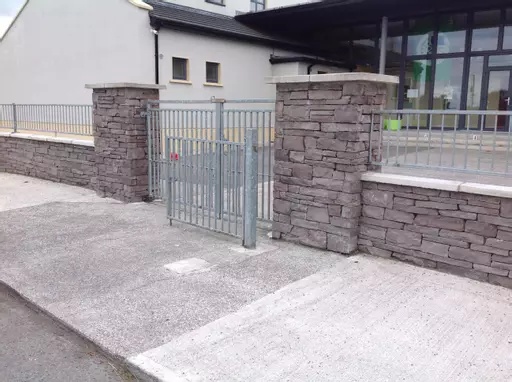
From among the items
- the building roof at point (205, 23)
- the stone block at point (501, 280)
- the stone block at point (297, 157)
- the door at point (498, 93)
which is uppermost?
the building roof at point (205, 23)

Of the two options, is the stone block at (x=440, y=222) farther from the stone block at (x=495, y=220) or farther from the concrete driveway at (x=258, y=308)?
the concrete driveway at (x=258, y=308)

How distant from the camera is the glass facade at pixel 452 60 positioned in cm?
1477

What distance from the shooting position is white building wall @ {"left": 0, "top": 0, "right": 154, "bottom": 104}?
555 inches

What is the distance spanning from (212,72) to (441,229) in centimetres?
1272

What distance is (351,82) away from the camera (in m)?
5.05

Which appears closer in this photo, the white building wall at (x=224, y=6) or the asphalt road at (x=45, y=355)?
the asphalt road at (x=45, y=355)

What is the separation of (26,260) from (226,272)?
2307mm

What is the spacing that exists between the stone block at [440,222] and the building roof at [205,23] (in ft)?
37.2

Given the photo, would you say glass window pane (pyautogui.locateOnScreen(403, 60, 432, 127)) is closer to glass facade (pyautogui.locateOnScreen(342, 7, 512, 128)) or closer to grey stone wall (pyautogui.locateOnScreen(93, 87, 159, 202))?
glass facade (pyautogui.locateOnScreen(342, 7, 512, 128))

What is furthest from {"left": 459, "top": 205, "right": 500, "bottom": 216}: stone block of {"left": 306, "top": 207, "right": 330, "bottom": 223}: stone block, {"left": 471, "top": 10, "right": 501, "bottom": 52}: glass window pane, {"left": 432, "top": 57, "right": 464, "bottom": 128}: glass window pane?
{"left": 471, "top": 10, "right": 501, "bottom": 52}: glass window pane

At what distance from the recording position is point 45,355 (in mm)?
3439

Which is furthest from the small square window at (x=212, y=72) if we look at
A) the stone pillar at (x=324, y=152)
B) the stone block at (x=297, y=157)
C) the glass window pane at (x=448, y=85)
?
the stone block at (x=297, y=157)

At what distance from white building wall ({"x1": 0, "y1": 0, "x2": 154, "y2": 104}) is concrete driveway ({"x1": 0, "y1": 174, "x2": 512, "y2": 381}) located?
9323mm

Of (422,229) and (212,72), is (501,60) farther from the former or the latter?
(422,229)
